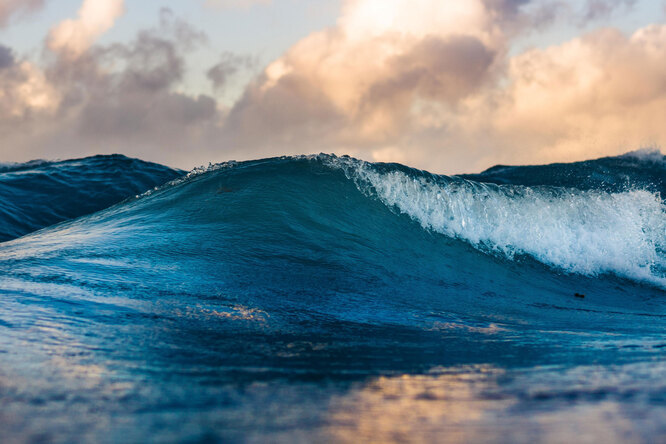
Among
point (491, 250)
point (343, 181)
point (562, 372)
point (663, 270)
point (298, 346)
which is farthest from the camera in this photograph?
point (663, 270)

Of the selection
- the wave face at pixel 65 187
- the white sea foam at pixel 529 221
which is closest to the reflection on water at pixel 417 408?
the white sea foam at pixel 529 221

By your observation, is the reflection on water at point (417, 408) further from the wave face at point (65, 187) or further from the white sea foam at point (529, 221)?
the wave face at point (65, 187)

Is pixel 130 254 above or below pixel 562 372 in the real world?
above

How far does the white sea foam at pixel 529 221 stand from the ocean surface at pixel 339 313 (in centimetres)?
4

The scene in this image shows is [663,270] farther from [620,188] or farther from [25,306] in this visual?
[25,306]

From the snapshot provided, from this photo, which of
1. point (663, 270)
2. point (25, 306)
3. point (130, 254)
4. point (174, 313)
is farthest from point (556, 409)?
point (663, 270)

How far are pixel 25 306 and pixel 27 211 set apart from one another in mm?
10854

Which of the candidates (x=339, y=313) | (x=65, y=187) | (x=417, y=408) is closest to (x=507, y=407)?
(x=417, y=408)

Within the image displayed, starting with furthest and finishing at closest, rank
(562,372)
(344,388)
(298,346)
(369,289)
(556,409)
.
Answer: (369,289)
(298,346)
(562,372)
(344,388)
(556,409)

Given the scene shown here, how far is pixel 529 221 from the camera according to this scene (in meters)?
9.91

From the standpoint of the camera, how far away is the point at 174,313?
4.07m

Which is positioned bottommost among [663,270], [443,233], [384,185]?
[663,270]

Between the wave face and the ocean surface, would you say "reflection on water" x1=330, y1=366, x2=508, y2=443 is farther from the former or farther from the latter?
the wave face

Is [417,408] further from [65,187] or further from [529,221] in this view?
[65,187]
